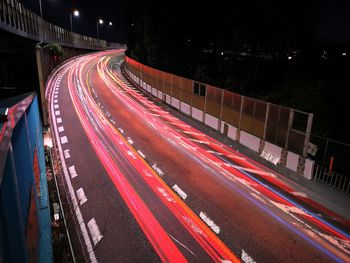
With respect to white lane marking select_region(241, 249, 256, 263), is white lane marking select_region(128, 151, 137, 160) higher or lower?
higher

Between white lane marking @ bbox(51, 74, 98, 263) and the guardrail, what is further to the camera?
the guardrail

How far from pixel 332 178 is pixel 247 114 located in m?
6.10

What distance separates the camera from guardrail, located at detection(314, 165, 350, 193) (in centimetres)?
1285

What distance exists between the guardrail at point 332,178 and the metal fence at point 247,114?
Answer: 88cm

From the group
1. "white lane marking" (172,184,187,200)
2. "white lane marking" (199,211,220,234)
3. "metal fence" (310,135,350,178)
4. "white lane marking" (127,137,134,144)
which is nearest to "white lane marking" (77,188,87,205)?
"white lane marking" (172,184,187,200)

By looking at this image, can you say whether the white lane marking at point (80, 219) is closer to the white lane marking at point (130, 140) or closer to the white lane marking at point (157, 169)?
the white lane marking at point (157, 169)

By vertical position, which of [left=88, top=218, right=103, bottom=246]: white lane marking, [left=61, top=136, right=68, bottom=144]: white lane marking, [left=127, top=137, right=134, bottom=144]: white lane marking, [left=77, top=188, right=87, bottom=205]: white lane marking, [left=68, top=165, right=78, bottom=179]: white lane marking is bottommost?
[left=88, top=218, right=103, bottom=246]: white lane marking

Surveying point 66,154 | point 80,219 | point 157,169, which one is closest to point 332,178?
point 157,169

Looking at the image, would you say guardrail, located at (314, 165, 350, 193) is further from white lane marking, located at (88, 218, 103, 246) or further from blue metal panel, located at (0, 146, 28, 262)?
blue metal panel, located at (0, 146, 28, 262)

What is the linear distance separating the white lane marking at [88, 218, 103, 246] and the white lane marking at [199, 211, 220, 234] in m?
3.74

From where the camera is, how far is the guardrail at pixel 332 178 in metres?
12.8

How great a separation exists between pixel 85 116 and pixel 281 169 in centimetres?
1673

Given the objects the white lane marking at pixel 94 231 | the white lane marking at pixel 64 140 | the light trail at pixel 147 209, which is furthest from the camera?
the white lane marking at pixel 64 140

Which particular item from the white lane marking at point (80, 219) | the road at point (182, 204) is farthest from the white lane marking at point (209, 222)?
the white lane marking at point (80, 219)
